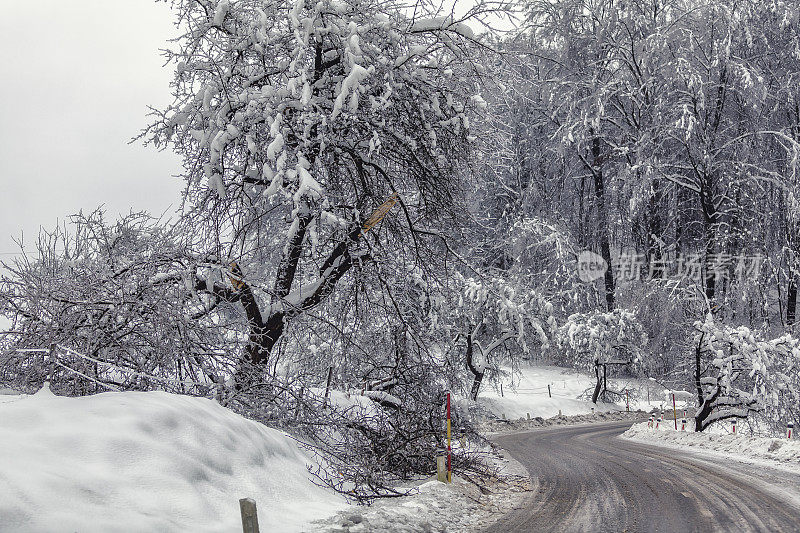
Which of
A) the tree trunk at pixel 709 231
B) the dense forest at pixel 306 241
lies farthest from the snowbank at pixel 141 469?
the tree trunk at pixel 709 231

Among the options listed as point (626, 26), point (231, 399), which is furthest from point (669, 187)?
point (231, 399)

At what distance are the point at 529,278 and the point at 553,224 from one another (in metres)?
3.31

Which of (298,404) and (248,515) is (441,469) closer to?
(298,404)

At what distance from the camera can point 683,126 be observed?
24.9m

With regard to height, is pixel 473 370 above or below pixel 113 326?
below

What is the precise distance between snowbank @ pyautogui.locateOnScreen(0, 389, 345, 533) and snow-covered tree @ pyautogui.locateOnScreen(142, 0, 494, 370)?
1699mm

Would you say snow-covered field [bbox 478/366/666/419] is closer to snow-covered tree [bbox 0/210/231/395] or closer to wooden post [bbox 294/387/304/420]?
wooden post [bbox 294/387/304/420]

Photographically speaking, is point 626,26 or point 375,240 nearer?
point 375,240

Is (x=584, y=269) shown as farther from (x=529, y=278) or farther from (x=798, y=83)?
(x=798, y=83)

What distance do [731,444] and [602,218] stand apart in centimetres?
2126

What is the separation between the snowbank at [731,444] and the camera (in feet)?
39.2

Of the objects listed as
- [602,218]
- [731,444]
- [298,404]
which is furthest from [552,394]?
[298,404]

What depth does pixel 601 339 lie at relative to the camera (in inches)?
1203
